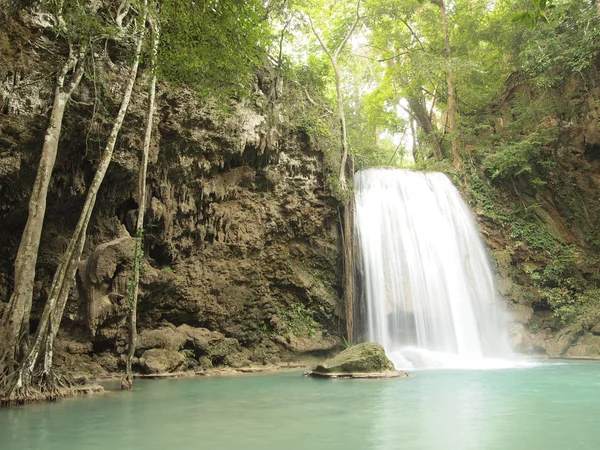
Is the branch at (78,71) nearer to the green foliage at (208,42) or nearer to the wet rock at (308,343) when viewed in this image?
the green foliage at (208,42)

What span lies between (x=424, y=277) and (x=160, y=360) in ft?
28.6

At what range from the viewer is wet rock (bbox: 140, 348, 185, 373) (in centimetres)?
1105

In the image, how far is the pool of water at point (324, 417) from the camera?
4816 mm

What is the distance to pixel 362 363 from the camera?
1022 cm

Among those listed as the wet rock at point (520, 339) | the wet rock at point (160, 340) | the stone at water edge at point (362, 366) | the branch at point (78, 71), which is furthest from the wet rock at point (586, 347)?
the branch at point (78, 71)

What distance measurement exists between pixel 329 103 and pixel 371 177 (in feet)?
10.3

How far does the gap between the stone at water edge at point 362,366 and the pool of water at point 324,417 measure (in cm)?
58

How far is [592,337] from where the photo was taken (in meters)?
Answer: 15.2

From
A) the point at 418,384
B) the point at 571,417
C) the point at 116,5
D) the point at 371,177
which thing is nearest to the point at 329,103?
the point at 371,177

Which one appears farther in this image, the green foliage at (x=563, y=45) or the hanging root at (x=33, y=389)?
the green foliage at (x=563, y=45)

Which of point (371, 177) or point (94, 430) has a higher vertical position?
point (371, 177)

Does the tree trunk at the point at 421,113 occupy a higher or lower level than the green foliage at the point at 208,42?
higher

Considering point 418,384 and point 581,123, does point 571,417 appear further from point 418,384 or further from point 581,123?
point 581,123

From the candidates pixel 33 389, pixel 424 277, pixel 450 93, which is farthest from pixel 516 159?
pixel 33 389
